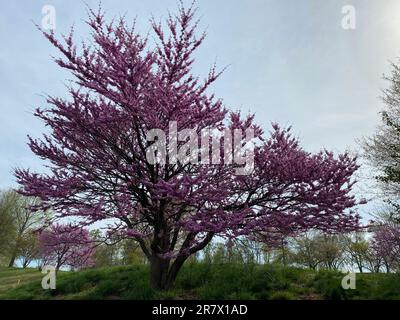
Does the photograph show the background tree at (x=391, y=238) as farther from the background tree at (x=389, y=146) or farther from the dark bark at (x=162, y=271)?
the dark bark at (x=162, y=271)

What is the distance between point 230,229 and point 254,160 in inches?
73.7

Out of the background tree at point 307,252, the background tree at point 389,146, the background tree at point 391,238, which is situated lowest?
the background tree at point 307,252

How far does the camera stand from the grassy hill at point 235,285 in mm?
7262

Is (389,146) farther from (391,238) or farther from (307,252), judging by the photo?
(307,252)

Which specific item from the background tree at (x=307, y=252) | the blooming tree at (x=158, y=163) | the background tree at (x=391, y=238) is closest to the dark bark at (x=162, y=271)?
the blooming tree at (x=158, y=163)

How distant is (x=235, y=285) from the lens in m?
7.89

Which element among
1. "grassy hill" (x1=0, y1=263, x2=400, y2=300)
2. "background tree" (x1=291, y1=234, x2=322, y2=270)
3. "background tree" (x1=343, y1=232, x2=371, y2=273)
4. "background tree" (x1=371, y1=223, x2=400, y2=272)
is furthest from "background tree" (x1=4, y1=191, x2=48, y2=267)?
"background tree" (x1=343, y1=232, x2=371, y2=273)

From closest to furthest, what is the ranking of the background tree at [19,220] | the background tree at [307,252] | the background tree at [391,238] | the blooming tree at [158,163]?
the blooming tree at [158,163] → the background tree at [391,238] → the background tree at [19,220] → the background tree at [307,252]

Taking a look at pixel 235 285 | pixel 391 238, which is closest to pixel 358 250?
pixel 391 238

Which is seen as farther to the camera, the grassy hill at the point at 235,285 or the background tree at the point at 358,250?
the background tree at the point at 358,250

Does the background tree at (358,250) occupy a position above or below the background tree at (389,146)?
below

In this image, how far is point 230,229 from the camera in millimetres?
6832
